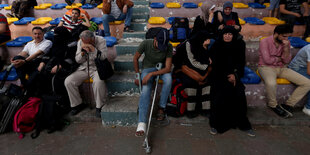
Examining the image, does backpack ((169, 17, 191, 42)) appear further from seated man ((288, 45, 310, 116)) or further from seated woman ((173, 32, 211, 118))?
seated man ((288, 45, 310, 116))

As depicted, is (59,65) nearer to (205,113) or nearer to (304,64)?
(205,113)

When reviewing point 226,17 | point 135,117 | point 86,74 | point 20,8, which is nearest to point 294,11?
point 226,17

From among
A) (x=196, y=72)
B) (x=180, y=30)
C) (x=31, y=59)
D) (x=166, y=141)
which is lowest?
(x=166, y=141)

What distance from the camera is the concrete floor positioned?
232cm

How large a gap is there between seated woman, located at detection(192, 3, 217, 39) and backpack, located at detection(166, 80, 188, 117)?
1.42m

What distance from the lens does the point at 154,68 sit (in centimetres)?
288

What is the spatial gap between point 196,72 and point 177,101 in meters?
0.52

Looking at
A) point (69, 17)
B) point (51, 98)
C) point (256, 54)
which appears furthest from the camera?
point (69, 17)

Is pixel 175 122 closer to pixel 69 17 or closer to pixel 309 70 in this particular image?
pixel 309 70

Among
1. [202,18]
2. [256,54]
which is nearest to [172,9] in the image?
[202,18]

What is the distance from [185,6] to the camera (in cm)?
502

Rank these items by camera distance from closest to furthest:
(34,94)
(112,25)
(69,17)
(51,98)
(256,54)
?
(51,98)
(34,94)
(256,54)
(69,17)
(112,25)

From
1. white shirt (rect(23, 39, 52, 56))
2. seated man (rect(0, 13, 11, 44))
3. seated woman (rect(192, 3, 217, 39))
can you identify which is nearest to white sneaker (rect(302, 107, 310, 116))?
seated woman (rect(192, 3, 217, 39))

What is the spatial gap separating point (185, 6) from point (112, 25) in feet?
6.79
